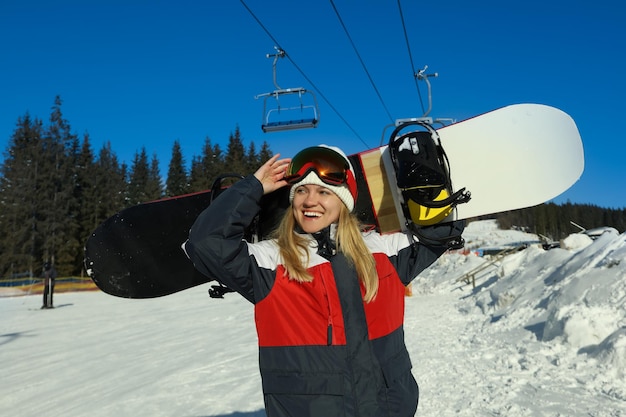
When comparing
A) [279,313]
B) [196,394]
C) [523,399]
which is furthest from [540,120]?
[196,394]

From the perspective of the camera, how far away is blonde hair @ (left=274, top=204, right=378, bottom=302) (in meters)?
1.80

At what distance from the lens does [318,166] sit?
2.10 m

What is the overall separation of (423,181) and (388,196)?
64 cm

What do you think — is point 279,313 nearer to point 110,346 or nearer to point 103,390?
point 103,390

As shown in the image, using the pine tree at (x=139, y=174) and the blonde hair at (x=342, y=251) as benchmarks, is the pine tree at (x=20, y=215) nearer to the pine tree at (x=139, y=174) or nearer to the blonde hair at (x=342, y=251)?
Answer: the pine tree at (x=139, y=174)

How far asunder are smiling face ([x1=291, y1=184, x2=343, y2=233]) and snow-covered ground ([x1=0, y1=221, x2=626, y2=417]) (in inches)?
117

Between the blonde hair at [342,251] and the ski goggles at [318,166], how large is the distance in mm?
221

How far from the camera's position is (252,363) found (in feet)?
20.4

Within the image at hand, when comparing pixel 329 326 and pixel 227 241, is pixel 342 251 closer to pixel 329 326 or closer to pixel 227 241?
pixel 329 326

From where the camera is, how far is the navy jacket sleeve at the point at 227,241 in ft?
5.65

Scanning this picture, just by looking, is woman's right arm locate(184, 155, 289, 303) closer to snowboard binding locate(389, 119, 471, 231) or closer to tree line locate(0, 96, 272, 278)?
snowboard binding locate(389, 119, 471, 231)

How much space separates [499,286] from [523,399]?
725 cm

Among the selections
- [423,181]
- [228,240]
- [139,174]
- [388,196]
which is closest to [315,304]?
[228,240]

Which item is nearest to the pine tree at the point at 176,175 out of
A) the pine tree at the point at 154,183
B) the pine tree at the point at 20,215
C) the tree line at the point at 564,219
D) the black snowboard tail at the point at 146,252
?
the pine tree at the point at 154,183
